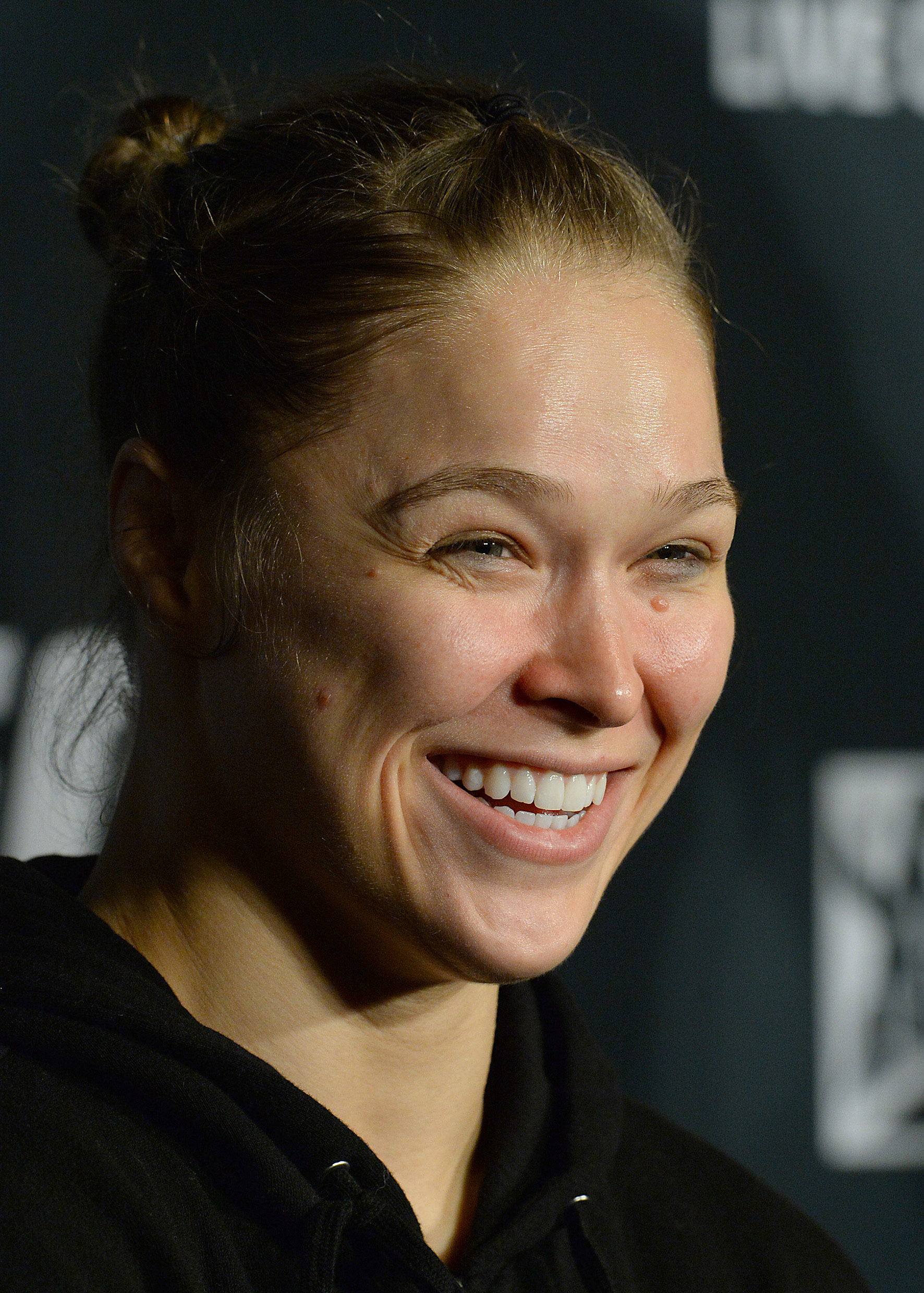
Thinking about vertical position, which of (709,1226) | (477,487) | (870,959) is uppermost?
(477,487)

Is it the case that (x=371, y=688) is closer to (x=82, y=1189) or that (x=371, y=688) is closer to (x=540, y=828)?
(x=540, y=828)

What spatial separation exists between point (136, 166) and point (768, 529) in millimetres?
738

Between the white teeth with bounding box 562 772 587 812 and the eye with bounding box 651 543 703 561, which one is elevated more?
the eye with bounding box 651 543 703 561

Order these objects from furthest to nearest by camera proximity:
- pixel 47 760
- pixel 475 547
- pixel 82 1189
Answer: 1. pixel 47 760
2. pixel 475 547
3. pixel 82 1189

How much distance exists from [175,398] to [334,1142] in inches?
16.5

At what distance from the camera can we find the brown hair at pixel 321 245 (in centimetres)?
76

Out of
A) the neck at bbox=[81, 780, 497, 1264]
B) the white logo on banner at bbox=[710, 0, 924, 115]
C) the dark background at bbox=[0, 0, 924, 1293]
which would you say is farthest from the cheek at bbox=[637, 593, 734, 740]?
the white logo on banner at bbox=[710, 0, 924, 115]

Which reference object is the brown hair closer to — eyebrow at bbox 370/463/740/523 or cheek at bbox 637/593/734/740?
eyebrow at bbox 370/463/740/523

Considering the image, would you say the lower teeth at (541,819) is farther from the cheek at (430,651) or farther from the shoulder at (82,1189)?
the shoulder at (82,1189)

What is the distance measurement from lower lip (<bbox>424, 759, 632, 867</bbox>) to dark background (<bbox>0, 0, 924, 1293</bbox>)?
58cm

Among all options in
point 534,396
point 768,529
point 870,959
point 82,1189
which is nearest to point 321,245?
point 534,396

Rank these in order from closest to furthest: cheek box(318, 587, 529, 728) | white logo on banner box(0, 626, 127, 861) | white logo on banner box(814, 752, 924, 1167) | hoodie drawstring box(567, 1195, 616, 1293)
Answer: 1. cheek box(318, 587, 529, 728)
2. hoodie drawstring box(567, 1195, 616, 1293)
3. white logo on banner box(0, 626, 127, 861)
4. white logo on banner box(814, 752, 924, 1167)

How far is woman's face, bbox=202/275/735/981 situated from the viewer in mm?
719

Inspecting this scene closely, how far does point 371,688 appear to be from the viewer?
0.72 m
